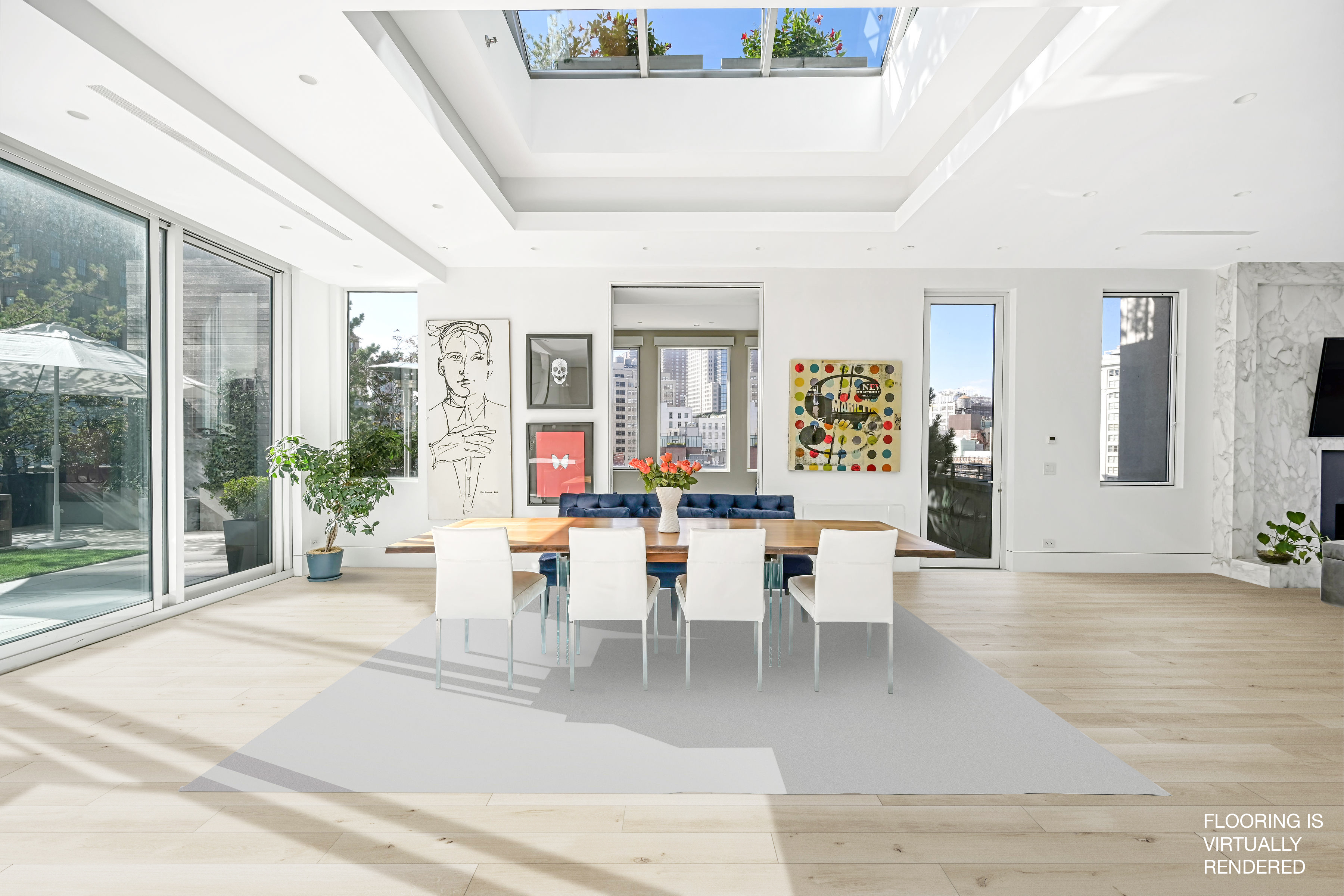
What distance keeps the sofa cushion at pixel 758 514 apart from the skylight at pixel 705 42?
3.06 meters

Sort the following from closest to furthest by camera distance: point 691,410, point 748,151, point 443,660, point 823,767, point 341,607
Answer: point 823,767
point 443,660
point 748,151
point 341,607
point 691,410

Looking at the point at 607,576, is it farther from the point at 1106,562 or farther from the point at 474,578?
the point at 1106,562

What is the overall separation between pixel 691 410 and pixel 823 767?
270 inches

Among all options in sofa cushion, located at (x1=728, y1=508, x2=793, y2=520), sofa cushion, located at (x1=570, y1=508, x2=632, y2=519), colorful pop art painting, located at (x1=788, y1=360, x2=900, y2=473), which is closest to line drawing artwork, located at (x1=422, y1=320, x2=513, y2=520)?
sofa cushion, located at (x1=570, y1=508, x2=632, y2=519)

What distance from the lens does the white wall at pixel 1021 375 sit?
6082mm

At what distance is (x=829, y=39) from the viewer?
421 centimetres

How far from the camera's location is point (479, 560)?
328 cm

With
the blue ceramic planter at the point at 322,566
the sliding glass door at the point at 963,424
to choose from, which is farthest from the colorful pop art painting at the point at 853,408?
the blue ceramic planter at the point at 322,566

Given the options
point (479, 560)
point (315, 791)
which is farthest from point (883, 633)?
point (315, 791)

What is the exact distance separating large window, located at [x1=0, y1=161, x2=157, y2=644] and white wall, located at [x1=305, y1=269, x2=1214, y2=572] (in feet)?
6.30

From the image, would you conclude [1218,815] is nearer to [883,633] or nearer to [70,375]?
[883,633]

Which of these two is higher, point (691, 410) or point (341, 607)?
point (691, 410)

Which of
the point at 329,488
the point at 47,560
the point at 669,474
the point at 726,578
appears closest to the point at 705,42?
the point at 669,474

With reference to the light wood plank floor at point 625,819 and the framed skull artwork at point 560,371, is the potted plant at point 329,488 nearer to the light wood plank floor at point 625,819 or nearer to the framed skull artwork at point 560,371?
the framed skull artwork at point 560,371
